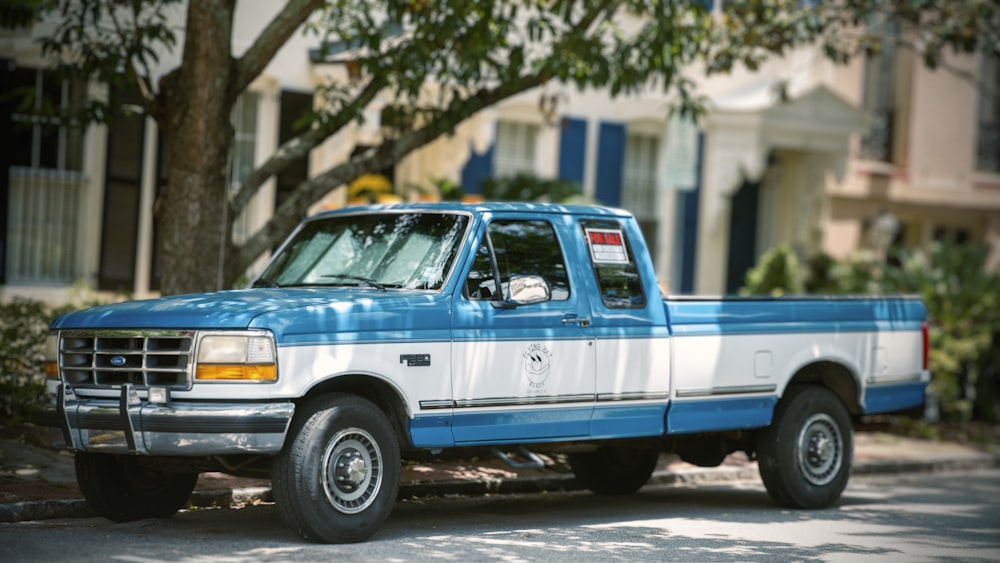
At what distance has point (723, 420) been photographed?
9.85m

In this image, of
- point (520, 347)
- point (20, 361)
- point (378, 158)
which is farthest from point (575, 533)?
point (20, 361)

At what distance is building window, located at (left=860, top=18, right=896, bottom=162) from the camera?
24297 mm

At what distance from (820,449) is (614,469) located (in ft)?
5.38

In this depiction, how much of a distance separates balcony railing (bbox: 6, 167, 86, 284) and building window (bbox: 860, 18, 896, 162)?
46.1 feet

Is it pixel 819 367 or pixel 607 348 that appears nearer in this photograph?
pixel 607 348

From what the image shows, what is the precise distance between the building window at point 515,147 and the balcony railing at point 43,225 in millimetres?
6159

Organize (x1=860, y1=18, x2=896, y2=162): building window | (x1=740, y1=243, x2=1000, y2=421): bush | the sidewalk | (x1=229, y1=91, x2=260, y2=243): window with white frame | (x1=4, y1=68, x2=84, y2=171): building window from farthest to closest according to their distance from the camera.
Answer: (x1=860, y1=18, x2=896, y2=162): building window → (x1=740, y1=243, x2=1000, y2=421): bush → (x1=229, y1=91, x2=260, y2=243): window with white frame → (x1=4, y1=68, x2=84, y2=171): building window → the sidewalk

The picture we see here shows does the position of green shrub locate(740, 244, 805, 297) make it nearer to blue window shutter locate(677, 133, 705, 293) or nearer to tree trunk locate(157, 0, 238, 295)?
blue window shutter locate(677, 133, 705, 293)

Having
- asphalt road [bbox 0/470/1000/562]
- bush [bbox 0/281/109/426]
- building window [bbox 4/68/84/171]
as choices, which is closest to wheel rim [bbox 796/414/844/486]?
asphalt road [bbox 0/470/1000/562]

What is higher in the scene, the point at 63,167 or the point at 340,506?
the point at 63,167

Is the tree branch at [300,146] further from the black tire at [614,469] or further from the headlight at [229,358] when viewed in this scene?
the headlight at [229,358]

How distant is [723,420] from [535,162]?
10526 millimetres

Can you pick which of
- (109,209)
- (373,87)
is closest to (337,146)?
(109,209)

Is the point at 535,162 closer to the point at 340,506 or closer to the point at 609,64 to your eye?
the point at 609,64
